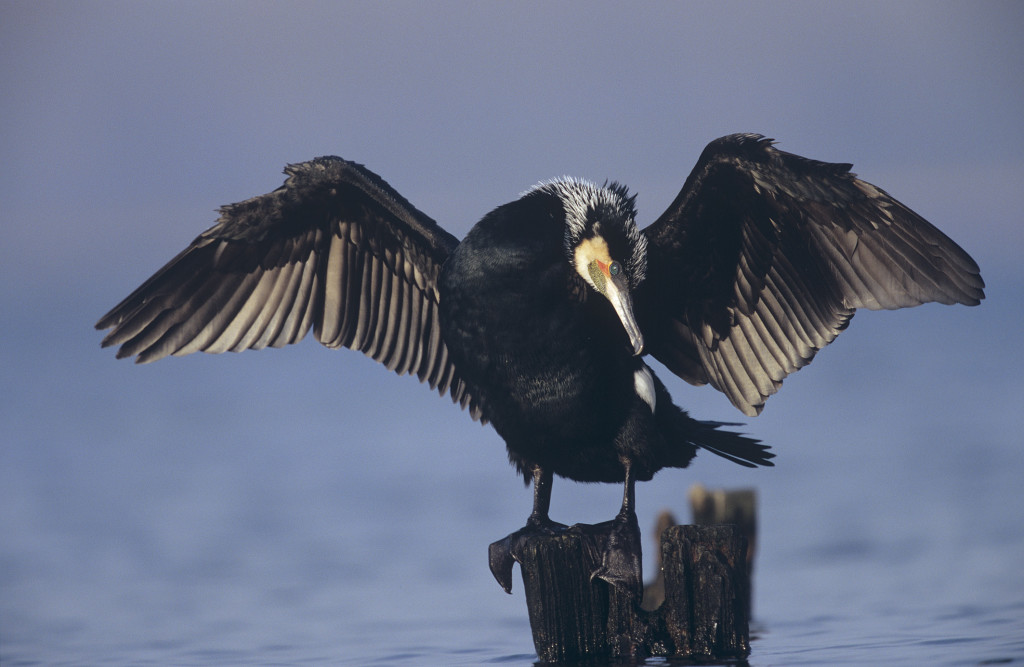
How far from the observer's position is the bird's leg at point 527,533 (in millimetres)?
4828

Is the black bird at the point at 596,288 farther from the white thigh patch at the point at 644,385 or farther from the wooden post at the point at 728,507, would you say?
the wooden post at the point at 728,507

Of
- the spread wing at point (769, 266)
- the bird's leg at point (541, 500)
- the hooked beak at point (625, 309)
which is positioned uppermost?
the spread wing at point (769, 266)

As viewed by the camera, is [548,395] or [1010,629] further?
[1010,629]

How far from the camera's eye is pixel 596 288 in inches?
188

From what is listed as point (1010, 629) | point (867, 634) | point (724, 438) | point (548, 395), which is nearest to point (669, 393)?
point (724, 438)

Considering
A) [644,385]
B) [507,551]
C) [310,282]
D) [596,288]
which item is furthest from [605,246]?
[310,282]

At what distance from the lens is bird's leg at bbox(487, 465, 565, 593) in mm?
4828

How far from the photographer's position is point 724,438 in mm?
5395

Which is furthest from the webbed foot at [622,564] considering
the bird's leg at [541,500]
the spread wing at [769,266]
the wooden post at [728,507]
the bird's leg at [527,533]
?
the wooden post at [728,507]

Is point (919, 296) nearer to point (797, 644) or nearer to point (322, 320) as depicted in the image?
point (797, 644)

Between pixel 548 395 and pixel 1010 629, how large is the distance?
2.92m

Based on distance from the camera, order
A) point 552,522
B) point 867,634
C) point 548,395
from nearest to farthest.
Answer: point 548,395
point 552,522
point 867,634

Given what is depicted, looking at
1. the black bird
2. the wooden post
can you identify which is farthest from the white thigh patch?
the wooden post

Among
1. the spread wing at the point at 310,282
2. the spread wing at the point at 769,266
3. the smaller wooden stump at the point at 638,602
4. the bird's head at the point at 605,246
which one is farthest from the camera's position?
the spread wing at the point at 310,282
